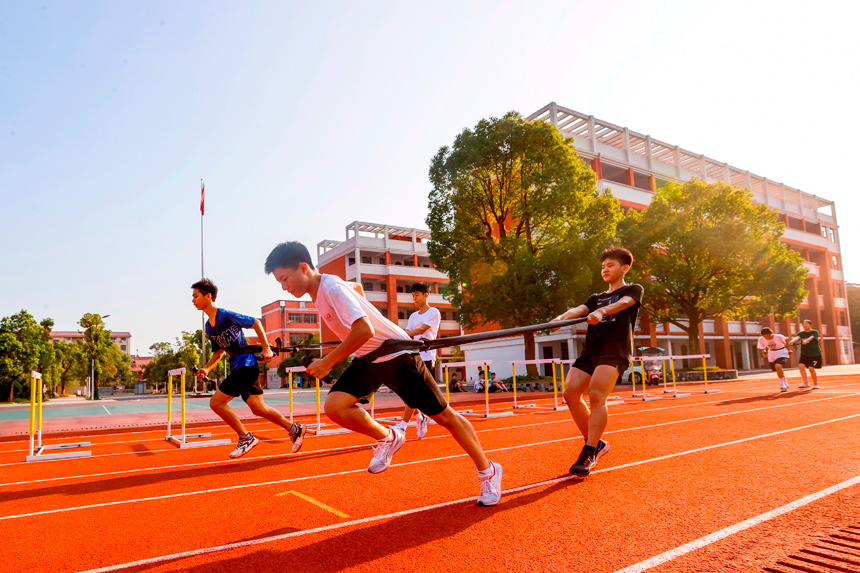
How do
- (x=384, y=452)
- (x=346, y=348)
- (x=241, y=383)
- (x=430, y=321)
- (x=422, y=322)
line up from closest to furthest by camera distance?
1. (x=346, y=348)
2. (x=384, y=452)
3. (x=241, y=383)
4. (x=430, y=321)
5. (x=422, y=322)

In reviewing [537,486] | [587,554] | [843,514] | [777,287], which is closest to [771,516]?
[843,514]

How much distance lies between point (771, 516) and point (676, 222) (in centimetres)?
2844

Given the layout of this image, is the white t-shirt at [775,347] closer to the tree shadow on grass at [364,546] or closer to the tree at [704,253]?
the tree at [704,253]

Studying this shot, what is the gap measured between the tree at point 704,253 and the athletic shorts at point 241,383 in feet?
81.7

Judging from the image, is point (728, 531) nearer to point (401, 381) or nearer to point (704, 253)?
point (401, 381)

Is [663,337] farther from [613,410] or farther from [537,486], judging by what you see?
[537,486]

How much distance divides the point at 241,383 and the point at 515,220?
20.2m

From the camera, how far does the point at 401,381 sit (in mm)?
3885

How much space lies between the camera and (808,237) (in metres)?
58.6

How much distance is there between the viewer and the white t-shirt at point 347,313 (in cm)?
363

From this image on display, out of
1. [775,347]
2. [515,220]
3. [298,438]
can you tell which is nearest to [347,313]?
[298,438]

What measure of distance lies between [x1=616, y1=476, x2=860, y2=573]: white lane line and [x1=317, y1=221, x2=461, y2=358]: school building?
4643 centimetres

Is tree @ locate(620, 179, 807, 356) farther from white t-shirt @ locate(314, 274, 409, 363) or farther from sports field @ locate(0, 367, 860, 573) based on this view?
white t-shirt @ locate(314, 274, 409, 363)

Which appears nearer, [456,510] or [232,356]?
[456,510]
